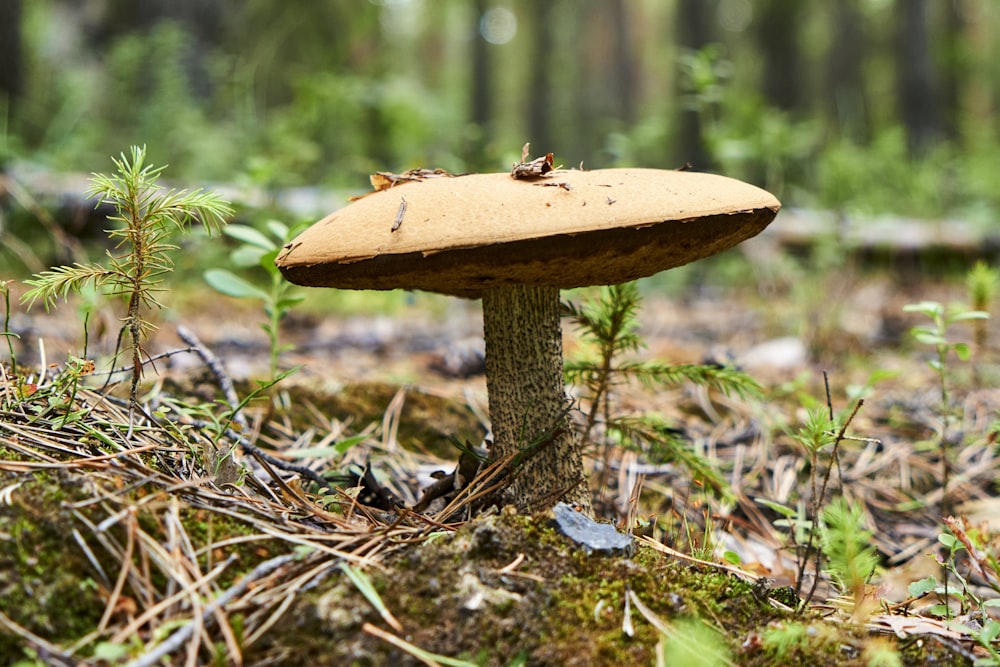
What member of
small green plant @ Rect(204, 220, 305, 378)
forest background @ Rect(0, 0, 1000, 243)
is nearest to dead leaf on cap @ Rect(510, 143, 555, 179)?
forest background @ Rect(0, 0, 1000, 243)

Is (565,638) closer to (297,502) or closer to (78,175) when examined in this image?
(297,502)

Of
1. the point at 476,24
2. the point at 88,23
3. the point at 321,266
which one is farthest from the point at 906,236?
the point at 476,24

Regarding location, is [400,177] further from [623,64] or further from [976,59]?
[976,59]

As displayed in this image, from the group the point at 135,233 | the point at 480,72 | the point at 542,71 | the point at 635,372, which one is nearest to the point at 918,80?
the point at 635,372

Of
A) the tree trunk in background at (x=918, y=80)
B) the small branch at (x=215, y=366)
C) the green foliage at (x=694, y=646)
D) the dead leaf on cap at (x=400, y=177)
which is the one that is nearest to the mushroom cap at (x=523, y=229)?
the dead leaf on cap at (x=400, y=177)

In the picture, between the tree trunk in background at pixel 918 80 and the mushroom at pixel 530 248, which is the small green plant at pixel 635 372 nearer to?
the mushroom at pixel 530 248

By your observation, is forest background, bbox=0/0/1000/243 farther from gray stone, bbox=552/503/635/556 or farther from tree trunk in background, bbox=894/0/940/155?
gray stone, bbox=552/503/635/556
